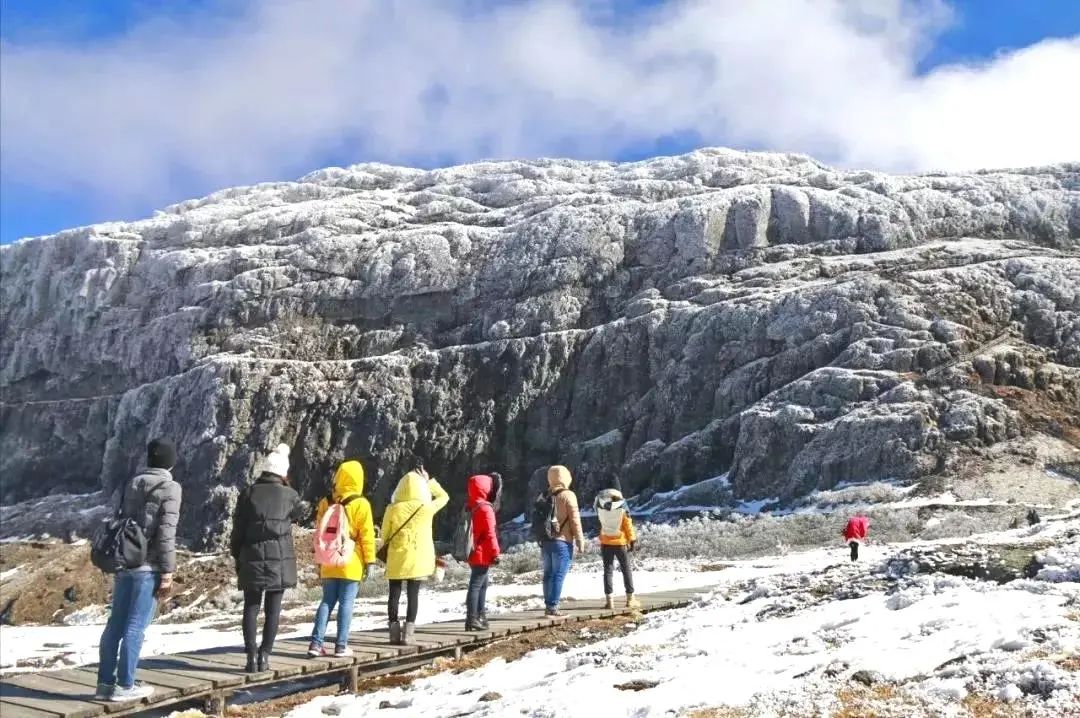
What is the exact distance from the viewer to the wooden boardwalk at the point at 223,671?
769cm

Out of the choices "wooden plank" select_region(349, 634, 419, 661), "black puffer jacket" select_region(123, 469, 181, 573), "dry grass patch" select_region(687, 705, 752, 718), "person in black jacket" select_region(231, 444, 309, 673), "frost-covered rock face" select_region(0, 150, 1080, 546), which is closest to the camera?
"dry grass patch" select_region(687, 705, 752, 718)

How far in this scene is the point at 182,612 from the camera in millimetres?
28281

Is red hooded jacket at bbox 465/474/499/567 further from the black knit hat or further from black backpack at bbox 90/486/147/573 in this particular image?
black backpack at bbox 90/486/147/573

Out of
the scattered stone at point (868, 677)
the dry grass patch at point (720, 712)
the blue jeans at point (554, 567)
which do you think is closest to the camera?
the dry grass patch at point (720, 712)

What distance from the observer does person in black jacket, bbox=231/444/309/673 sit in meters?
8.45

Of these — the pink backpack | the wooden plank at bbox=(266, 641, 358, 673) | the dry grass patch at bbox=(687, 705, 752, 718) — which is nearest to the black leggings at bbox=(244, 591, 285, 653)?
the wooden plank at bbox=(266, 641, 358, 673)

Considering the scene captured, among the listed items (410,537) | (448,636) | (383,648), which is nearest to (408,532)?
(410,537)

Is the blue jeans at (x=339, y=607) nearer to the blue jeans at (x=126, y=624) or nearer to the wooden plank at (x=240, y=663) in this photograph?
the wooden plank at (x=240, y=663)

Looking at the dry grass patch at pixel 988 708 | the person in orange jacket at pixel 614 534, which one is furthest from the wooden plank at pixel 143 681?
the dry grass patch at pixel 988 708

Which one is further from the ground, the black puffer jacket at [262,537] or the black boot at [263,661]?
the black puffer jacket at [262,537]

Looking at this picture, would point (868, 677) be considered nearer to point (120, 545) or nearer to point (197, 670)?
point (120, 545)

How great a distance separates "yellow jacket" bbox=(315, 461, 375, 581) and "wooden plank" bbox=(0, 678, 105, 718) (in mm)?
2566

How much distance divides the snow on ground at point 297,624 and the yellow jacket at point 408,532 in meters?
4.14

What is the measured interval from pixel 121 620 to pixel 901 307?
126 feet
